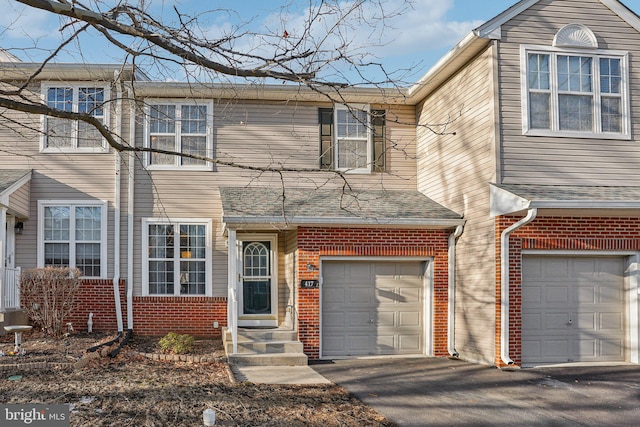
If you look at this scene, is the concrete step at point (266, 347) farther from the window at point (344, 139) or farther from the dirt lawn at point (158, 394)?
the window at point (344, 139)

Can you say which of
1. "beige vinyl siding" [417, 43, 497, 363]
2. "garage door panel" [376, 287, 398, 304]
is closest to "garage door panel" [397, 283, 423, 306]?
"garage door panel" [376, 287, 398, 304]

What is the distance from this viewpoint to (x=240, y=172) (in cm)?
1544

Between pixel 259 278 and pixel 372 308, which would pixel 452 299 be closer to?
pixel 372 308

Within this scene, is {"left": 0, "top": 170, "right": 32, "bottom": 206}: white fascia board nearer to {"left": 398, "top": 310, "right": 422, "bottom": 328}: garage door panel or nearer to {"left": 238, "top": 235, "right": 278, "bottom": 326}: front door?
{"left": 238, "top": 235, "right": 278, "bottom": 326}: front door

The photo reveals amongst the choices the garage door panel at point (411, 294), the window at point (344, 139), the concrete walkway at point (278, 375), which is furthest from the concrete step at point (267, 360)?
the window at point (344, 139)

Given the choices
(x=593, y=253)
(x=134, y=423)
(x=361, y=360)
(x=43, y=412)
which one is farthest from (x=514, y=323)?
(x=43, y=412)

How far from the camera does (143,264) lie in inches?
591

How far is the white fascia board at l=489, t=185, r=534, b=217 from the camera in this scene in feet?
35.8

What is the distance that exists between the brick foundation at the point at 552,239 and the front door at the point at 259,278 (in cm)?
531

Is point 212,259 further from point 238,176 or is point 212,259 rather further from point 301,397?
point 301,397

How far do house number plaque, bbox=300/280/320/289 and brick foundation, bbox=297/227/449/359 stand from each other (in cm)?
6

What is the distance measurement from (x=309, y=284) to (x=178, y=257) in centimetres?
375

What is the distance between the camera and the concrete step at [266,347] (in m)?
12.5

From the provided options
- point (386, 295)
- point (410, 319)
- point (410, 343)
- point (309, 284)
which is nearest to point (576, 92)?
point (386, 295)
